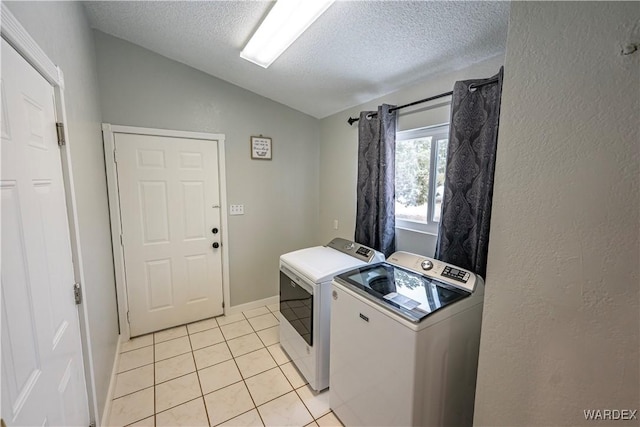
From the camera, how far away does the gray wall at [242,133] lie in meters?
2.24

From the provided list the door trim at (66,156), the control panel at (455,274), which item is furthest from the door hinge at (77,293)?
the control panel at (455,274)

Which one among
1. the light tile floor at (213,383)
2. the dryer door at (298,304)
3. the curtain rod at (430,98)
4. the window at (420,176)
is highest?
the curtain rod at (430,98)

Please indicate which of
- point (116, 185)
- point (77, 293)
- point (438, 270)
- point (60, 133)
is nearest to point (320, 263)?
point (438, 270)

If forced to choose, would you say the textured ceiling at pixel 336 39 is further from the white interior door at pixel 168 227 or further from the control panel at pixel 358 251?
the control panel at pixel 358 251

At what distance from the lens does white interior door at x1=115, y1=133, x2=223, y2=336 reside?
2373 millimetres

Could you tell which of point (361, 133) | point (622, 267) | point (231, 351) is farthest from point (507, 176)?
point (231, 351)

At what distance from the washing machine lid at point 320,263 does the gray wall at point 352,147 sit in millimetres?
505

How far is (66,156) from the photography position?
1.21 metres

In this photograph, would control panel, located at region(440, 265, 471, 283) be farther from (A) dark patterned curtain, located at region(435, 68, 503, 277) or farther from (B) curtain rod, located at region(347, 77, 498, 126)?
(B) curtain rod, located at region(347, 77, 498, 126)

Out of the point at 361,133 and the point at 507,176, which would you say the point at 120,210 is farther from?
the point at 507,176

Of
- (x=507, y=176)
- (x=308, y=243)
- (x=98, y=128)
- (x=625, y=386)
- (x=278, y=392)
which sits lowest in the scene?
(x=278, y=392)

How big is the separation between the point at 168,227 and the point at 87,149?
1033 millimetres

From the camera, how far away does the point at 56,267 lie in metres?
1.06

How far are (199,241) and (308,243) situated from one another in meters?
1.29
